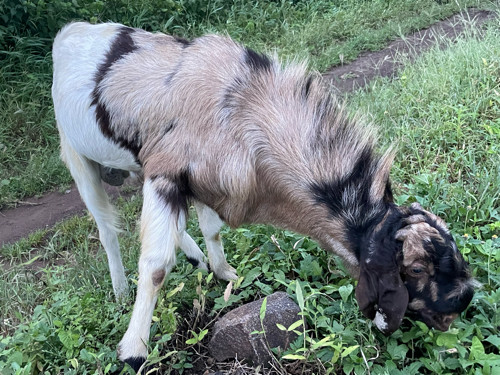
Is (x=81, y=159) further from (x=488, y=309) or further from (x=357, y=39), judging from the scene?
(x=357, y=39)

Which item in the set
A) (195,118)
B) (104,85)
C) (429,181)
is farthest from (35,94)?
(429,181)

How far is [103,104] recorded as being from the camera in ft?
10.3

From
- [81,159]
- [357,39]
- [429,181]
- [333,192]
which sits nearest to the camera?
[333,192]

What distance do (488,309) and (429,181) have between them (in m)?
1.21

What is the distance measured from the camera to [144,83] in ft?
10.1

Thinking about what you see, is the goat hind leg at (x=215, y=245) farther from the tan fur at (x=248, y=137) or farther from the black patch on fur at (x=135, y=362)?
the black patch on fur at (x=135, y=362)

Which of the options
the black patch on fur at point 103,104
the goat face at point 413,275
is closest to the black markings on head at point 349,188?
the goat face at point 413,275

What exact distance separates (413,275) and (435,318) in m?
0.27

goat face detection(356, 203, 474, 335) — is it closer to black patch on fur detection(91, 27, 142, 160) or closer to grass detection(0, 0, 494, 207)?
black patch on fur detection(91, 27, 142, 160)

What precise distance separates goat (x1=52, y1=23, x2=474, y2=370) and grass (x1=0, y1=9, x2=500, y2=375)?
224 mm

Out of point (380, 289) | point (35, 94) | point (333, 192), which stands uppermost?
point (333, 192)

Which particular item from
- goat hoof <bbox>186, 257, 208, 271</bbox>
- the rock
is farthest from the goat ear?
goat hoof <bbox>186, 257, 208, 271</bbox>

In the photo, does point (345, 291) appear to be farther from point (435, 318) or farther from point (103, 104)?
point (103, 104)

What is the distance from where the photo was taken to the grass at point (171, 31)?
574 cm
